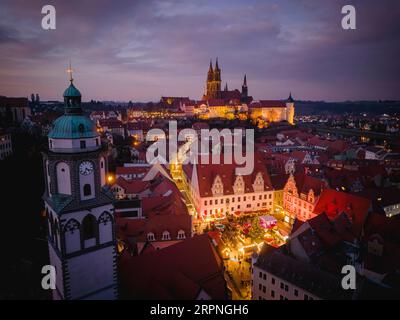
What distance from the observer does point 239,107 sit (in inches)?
5049

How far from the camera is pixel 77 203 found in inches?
501

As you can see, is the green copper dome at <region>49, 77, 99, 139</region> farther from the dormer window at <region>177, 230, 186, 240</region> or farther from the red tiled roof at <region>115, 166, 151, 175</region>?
the red tiled roof at <region>115, 166, 151, 175</region>

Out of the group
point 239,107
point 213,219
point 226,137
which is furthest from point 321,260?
point 239,107

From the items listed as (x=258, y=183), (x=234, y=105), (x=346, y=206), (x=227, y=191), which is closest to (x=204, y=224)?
(x=227, y=191)

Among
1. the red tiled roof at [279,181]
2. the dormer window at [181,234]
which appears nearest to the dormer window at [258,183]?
the red tiled roof at [279,181]

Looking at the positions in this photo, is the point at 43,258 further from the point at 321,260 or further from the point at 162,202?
the point at 321,260

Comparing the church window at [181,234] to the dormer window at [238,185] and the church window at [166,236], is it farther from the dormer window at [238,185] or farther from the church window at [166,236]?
the dormer window at [238,185]

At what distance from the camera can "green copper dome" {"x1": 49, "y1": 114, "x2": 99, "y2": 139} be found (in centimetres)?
1259

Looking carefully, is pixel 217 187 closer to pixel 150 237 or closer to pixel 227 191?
pixel 227 191

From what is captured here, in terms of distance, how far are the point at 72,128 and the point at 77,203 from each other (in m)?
3.15

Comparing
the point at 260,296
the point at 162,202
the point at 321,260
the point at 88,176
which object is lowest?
the point at 260,296
